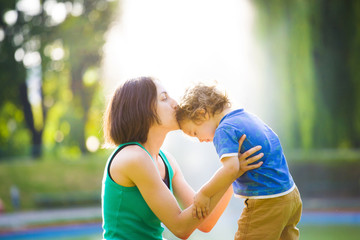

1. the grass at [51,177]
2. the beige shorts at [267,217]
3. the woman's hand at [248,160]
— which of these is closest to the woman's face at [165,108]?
the woman's hand at [248,160]

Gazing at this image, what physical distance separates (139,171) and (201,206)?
1.05 ft

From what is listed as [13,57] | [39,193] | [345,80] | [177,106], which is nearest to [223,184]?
[177,106]

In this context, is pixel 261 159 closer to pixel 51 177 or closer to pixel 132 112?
pixel 132 112

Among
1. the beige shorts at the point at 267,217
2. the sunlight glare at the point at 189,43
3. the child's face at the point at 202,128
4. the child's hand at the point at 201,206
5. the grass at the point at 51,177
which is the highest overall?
the sunlight glare at the point at 189,43

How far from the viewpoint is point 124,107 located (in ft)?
6.50

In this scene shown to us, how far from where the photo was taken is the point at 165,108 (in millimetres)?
2080

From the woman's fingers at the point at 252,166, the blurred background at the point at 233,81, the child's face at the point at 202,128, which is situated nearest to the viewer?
the woman's fingers at the point at 252,166

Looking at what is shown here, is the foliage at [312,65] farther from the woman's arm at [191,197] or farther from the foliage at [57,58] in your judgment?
the woman's arm at [191,197]

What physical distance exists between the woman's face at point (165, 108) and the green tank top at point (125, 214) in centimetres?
29

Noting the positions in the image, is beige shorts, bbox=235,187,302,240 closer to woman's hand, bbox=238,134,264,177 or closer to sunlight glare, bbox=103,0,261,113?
woman's hand, bbox=238,134,264,177

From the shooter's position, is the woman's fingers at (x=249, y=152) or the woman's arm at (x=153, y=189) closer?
the woman's arm at (x=153, y=189)

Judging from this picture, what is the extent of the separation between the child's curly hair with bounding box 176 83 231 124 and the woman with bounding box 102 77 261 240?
0.09 metres

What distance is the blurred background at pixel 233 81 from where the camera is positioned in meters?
10.0

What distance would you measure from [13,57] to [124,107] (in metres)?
14.7
